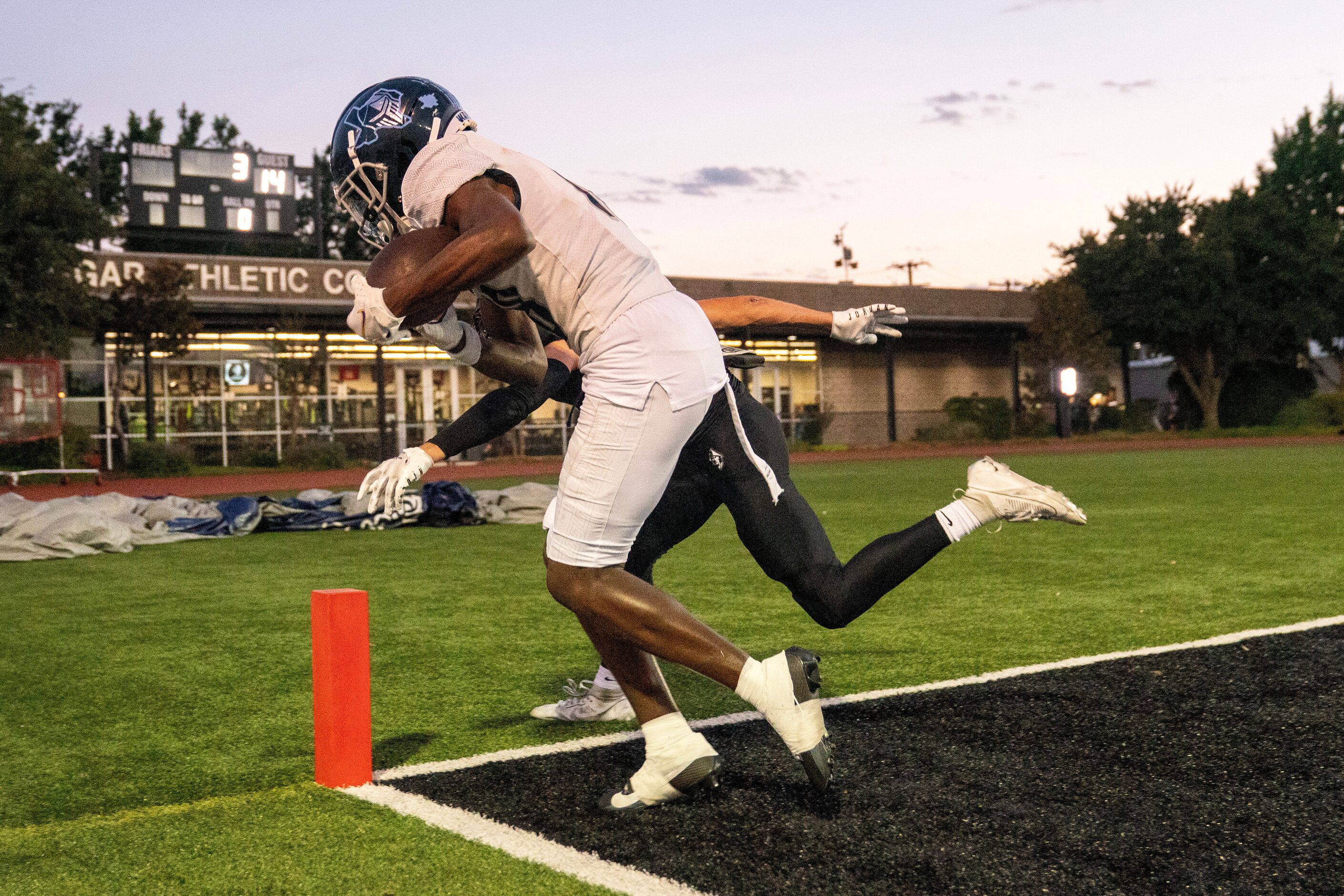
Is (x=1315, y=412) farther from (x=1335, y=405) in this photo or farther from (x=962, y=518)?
(x=962, y=518)

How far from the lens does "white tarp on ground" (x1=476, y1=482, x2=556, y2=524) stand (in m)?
12.9

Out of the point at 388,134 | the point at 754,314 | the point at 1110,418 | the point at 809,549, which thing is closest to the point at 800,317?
the point at 754,314

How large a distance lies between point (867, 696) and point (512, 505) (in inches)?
349

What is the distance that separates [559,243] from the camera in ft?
10.2

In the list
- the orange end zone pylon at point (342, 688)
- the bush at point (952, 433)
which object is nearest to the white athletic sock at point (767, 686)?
the orange end zone pylon at point (342, 688)

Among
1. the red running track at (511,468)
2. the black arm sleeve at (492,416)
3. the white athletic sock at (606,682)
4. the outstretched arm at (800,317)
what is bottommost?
the white athletic sock at (606,682)

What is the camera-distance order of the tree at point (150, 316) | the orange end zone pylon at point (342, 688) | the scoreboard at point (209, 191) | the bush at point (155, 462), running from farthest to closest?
the scoreboard at point (209, 191)
the tree at point (150, 316)
the bush at point (155, 462)
the orange end zone pylon at point (342, 688)

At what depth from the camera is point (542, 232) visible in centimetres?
312

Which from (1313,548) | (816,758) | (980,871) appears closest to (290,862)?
(816,758)

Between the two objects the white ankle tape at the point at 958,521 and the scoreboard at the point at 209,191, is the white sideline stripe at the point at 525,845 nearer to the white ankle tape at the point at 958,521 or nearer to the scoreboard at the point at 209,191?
the white ankle tape at the point at 958,521

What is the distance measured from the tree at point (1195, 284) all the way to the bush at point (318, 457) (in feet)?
88.4

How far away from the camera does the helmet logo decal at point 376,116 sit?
3.15 metres

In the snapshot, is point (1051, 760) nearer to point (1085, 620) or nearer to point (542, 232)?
point (542, 232)

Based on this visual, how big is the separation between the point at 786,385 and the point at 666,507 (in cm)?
3622
